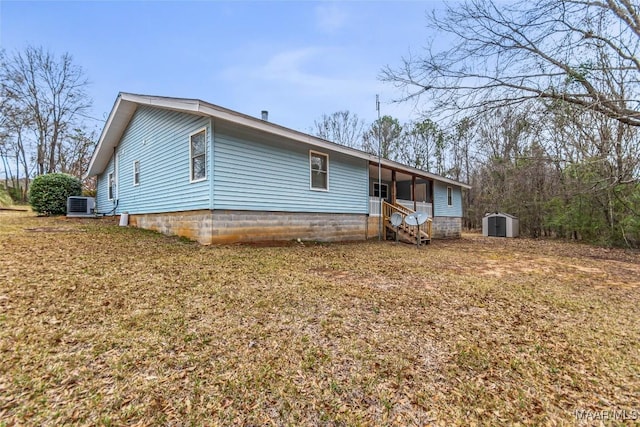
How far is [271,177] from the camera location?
8156 mm

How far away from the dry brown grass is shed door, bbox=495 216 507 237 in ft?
45.2

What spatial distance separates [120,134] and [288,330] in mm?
12396

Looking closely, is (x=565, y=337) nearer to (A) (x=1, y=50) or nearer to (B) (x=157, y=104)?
(B) (x=157, y=104)

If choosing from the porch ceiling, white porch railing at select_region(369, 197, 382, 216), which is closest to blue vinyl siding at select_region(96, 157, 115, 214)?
white porch railing at select_region(369, 197, 382, 216)

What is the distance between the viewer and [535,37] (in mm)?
5875

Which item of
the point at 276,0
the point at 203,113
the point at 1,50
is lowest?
the point at 203,113

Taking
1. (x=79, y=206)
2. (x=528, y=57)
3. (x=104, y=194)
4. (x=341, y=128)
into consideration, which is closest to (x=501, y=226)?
(x=528, y=57)

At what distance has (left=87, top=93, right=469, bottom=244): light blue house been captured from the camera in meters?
7.12

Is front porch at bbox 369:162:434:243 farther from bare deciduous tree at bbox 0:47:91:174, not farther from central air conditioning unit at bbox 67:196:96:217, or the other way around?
bare deciduous tree at bbox 0:47:91:174

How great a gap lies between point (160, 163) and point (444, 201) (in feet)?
47.5

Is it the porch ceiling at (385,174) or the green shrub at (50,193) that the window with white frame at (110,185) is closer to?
the green shrub at (50,193)

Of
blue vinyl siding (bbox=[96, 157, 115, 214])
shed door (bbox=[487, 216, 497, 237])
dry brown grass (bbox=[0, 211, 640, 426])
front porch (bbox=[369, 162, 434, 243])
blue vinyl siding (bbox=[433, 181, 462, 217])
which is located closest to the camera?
dry brown grass (bbox=[0, 211, 640, 426])

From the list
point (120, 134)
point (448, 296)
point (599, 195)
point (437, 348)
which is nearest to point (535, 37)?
point (448, 296)

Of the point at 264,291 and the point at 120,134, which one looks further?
the point at 120,134
